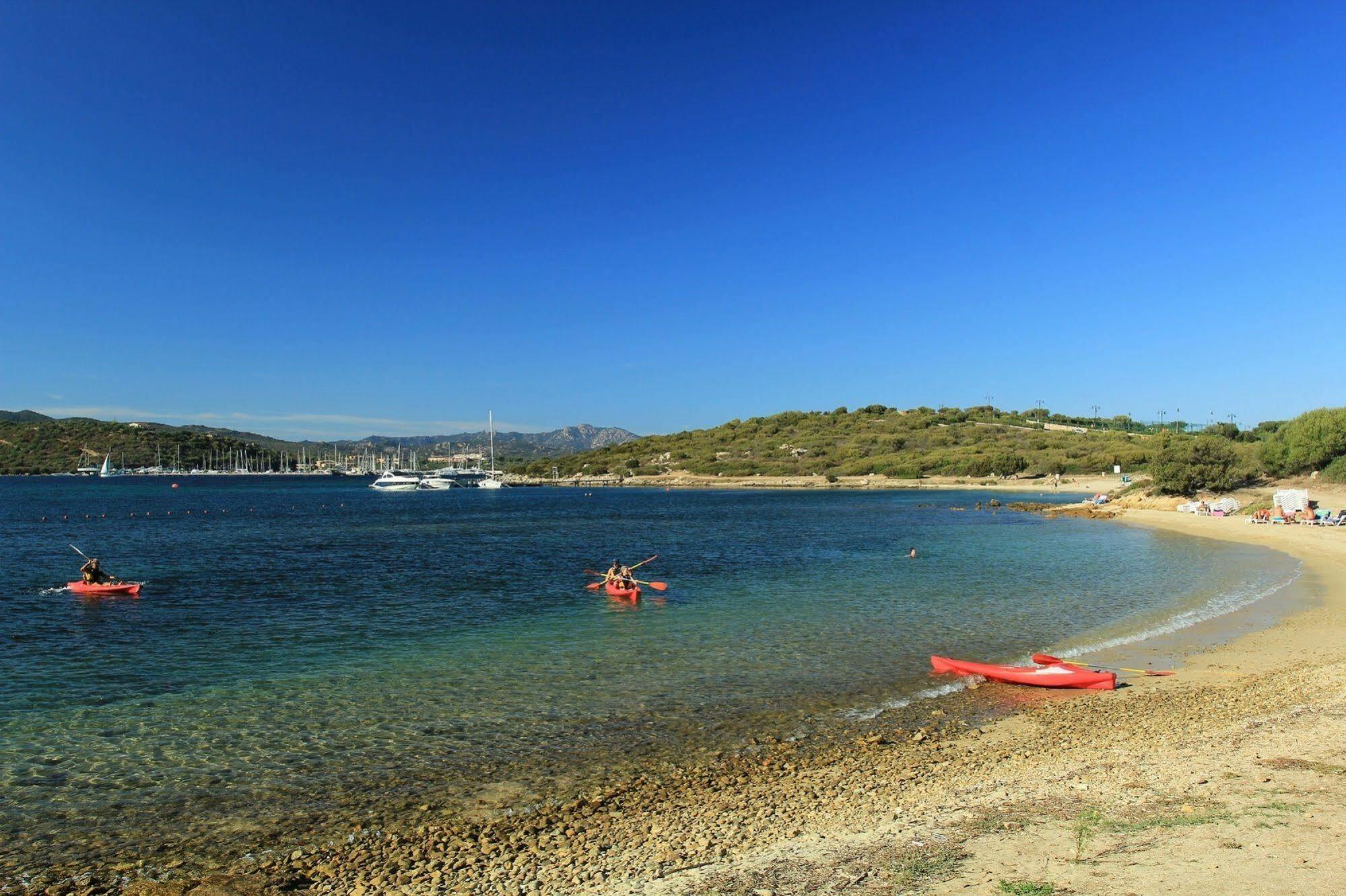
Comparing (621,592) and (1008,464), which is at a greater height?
(1008,464)

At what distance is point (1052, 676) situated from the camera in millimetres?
14031

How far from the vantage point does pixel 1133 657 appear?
54.3 feet

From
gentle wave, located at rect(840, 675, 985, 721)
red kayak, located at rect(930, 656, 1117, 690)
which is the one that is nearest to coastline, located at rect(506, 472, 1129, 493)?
red kayak, located at rect(930, 656, 1117, 690)

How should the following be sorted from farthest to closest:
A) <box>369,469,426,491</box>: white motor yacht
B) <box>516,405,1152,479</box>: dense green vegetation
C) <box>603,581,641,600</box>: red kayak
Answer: <box>369,469,426,491</box>: white motor yacht → <box>516,405,1152,479</box>: dense green vegetation → <box>603,581,641,600</box>: red kayak

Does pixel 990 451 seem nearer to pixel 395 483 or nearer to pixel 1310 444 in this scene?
pixel 1310 444

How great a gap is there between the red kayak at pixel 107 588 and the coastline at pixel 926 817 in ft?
72.3

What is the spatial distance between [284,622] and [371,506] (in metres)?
73.2

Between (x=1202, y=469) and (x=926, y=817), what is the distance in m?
66.4

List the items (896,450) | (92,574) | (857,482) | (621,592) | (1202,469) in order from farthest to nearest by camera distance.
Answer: (896,450) → (857,482) → (1202,469) → (92,574) → (621,592)

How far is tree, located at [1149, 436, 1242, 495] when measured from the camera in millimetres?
62562

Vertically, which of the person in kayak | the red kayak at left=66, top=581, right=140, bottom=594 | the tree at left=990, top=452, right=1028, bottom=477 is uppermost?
the tree at left=990, top=452, right=1028, bottom=477

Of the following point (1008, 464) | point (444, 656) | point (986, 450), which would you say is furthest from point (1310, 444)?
point (986, 450)

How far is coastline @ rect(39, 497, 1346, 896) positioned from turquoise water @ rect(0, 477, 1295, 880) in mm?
1051

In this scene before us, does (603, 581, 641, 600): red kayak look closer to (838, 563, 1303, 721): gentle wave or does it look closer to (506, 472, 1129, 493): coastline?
(838, 563, 1303, 721): gentle wave
